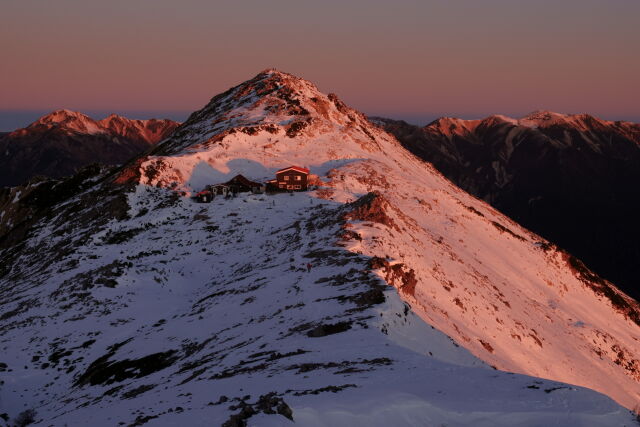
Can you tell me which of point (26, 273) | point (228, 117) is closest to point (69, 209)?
point (26, 273)

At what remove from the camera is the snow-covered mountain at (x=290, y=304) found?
654 inches

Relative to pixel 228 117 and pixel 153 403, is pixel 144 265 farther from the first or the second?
pixel 228 117

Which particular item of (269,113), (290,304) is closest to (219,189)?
(269,113)

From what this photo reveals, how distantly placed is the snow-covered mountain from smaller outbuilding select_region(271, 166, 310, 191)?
1774mm

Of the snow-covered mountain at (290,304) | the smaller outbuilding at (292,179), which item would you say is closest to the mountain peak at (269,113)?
the snow-covered mountain at (290,304)

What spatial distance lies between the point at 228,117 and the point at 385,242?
62288mm

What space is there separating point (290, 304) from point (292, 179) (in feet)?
125

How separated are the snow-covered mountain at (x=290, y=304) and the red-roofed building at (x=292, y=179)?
1773 millimetres

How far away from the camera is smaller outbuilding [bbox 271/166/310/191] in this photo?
67625mm

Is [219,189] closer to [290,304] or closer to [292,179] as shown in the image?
[292,179]

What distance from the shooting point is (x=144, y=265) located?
48.4 meters

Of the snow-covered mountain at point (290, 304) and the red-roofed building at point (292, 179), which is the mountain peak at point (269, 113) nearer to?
the snow-covered mountain at point (290, 304)

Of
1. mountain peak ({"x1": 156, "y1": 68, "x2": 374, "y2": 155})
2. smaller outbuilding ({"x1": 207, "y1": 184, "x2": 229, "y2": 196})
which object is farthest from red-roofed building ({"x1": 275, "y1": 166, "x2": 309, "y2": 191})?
mountain peak ({"x1": 156, "y1": 68, "x2": 374, "y2": 155})

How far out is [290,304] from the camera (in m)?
31.2
